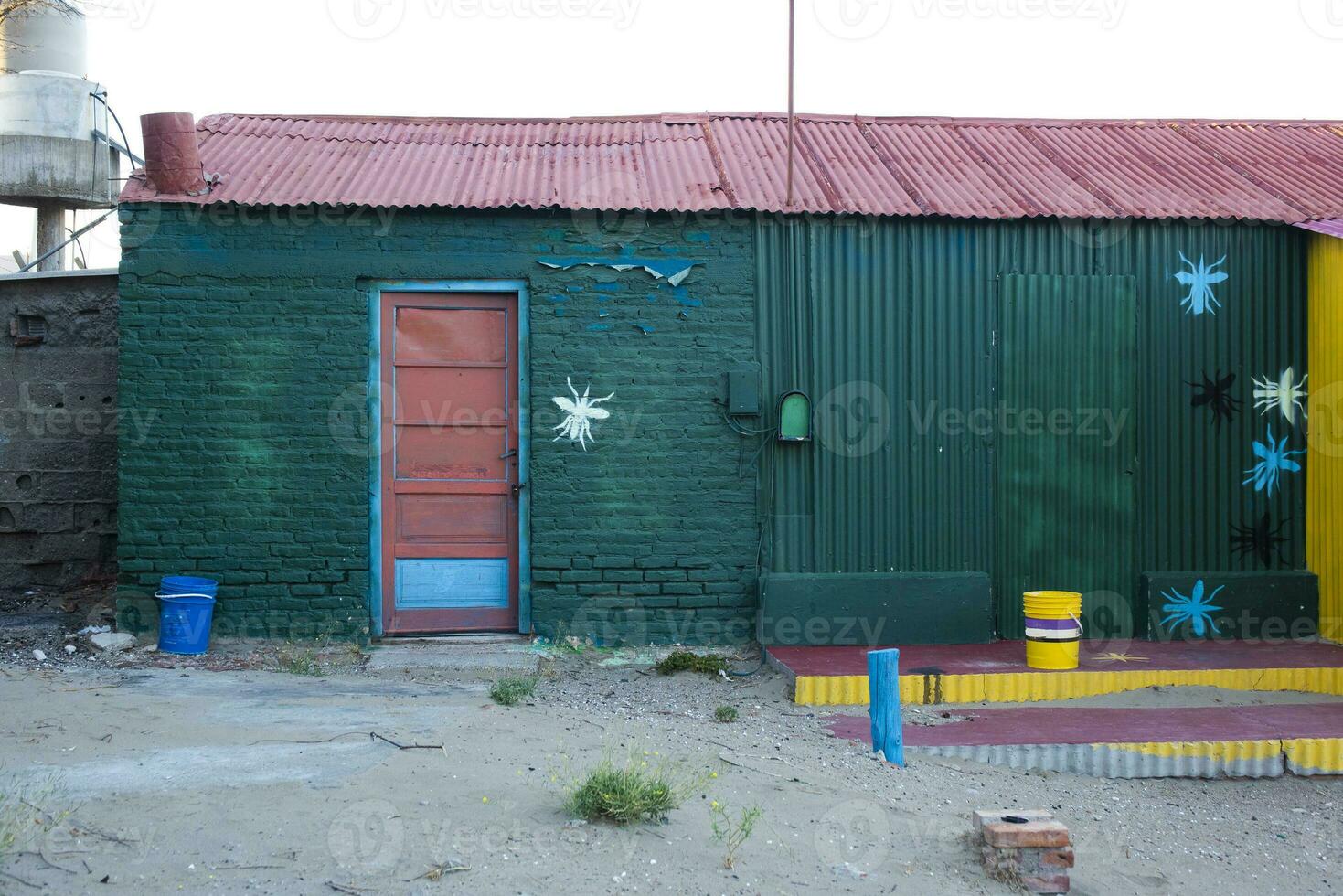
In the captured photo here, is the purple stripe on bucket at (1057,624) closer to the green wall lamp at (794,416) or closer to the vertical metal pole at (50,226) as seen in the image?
the green wall lamp at (794,416)

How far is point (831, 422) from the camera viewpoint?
7816mm

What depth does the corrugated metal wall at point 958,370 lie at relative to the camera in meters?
7.80

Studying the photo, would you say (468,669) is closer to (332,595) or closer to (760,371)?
(332,595)

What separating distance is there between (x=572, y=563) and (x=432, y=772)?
2.83 metres

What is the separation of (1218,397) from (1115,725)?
296 cm

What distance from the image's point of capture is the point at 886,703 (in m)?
5.74

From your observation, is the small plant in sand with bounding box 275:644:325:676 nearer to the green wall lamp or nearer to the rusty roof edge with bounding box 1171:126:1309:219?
the green wall lamp

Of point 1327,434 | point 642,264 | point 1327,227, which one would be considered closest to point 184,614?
point 642,264

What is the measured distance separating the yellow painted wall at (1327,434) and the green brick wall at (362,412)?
158 inches

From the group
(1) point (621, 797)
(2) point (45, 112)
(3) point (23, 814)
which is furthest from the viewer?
(2) point (45, 112)

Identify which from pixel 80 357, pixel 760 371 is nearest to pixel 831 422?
pixel 760 371

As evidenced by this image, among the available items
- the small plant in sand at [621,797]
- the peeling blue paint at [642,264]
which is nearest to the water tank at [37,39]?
the peeling blue paint at [642,264]

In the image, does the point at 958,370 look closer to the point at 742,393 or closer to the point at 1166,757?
the point at 742,393

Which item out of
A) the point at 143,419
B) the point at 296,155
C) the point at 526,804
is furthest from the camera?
the point at 296,155
